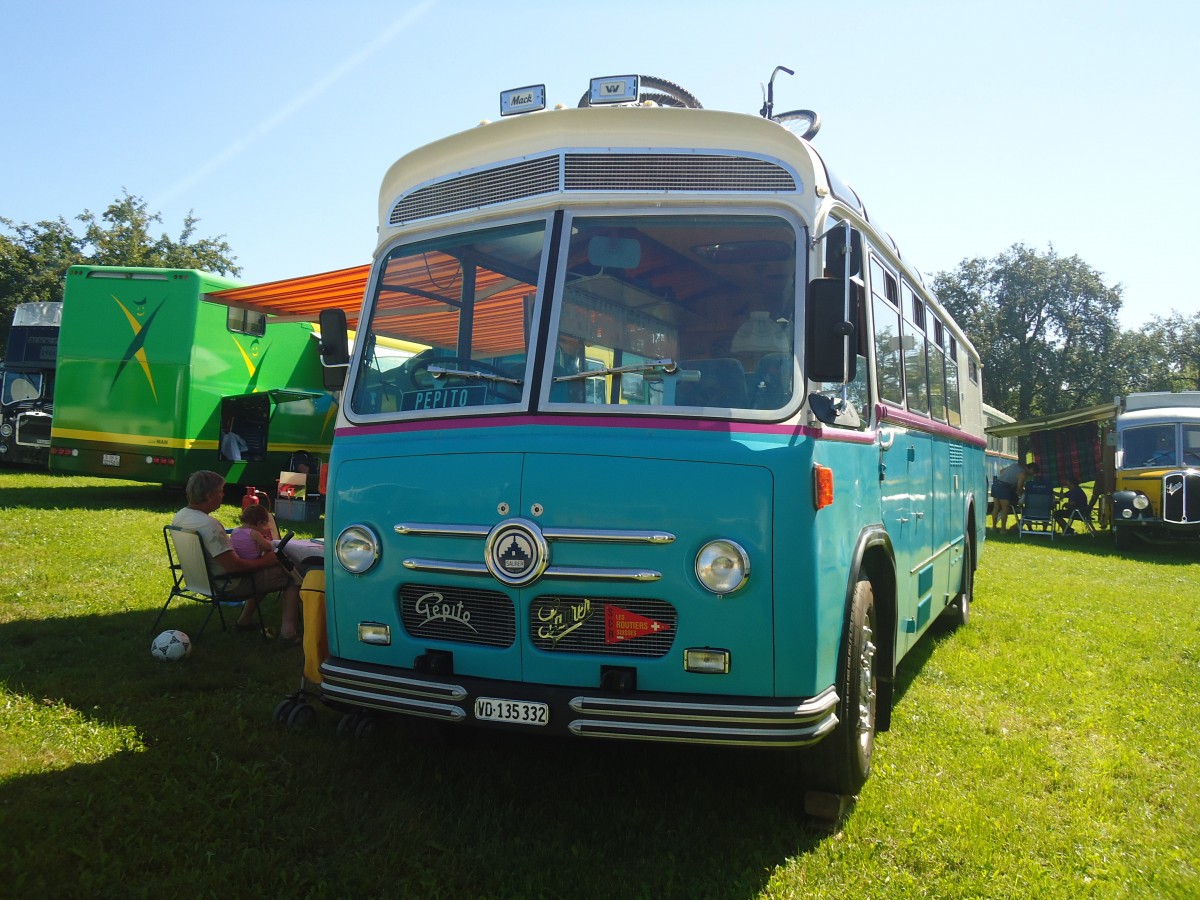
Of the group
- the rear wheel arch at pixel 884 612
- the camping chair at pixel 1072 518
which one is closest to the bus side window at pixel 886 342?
the rear wheel arch at pixel 884 612

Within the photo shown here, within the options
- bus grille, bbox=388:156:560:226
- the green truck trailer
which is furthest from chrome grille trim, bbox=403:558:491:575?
the green truck trailer

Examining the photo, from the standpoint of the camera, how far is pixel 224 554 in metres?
6.79

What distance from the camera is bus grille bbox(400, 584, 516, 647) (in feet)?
13.0

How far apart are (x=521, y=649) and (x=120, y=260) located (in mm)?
37247

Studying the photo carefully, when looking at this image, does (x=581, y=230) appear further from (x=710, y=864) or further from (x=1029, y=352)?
(x=1029, y=352)

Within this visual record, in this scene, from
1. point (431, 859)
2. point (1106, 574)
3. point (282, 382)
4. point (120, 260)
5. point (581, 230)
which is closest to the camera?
point (431, 859)

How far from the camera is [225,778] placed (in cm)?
446

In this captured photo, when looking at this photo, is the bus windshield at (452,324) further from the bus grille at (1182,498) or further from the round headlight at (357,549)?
the bus grille at (1182,498)

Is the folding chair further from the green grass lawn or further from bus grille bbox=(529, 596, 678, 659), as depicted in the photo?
bus grille bbox=(529, 596, 678, 659)

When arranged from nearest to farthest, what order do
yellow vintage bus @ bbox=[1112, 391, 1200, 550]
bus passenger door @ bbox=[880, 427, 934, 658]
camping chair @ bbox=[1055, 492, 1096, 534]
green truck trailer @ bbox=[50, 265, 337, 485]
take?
bus passenger door @ bbox=[880, 427, 934, 658]
green truck trailer @ bbox=[50, 265, 337, 485]
yellow vintage bus @ bbox=[1112, 391, 1200, 550]
camping chair @ bbox=[1055, 492, 1096, 534]

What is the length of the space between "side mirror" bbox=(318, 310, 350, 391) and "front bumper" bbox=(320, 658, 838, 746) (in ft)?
5.76

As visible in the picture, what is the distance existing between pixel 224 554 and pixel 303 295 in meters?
4.56

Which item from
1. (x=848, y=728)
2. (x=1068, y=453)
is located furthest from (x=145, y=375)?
(x=1068, y=453)

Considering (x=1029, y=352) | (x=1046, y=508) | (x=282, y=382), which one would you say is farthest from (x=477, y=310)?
(x=1029, y=352)
